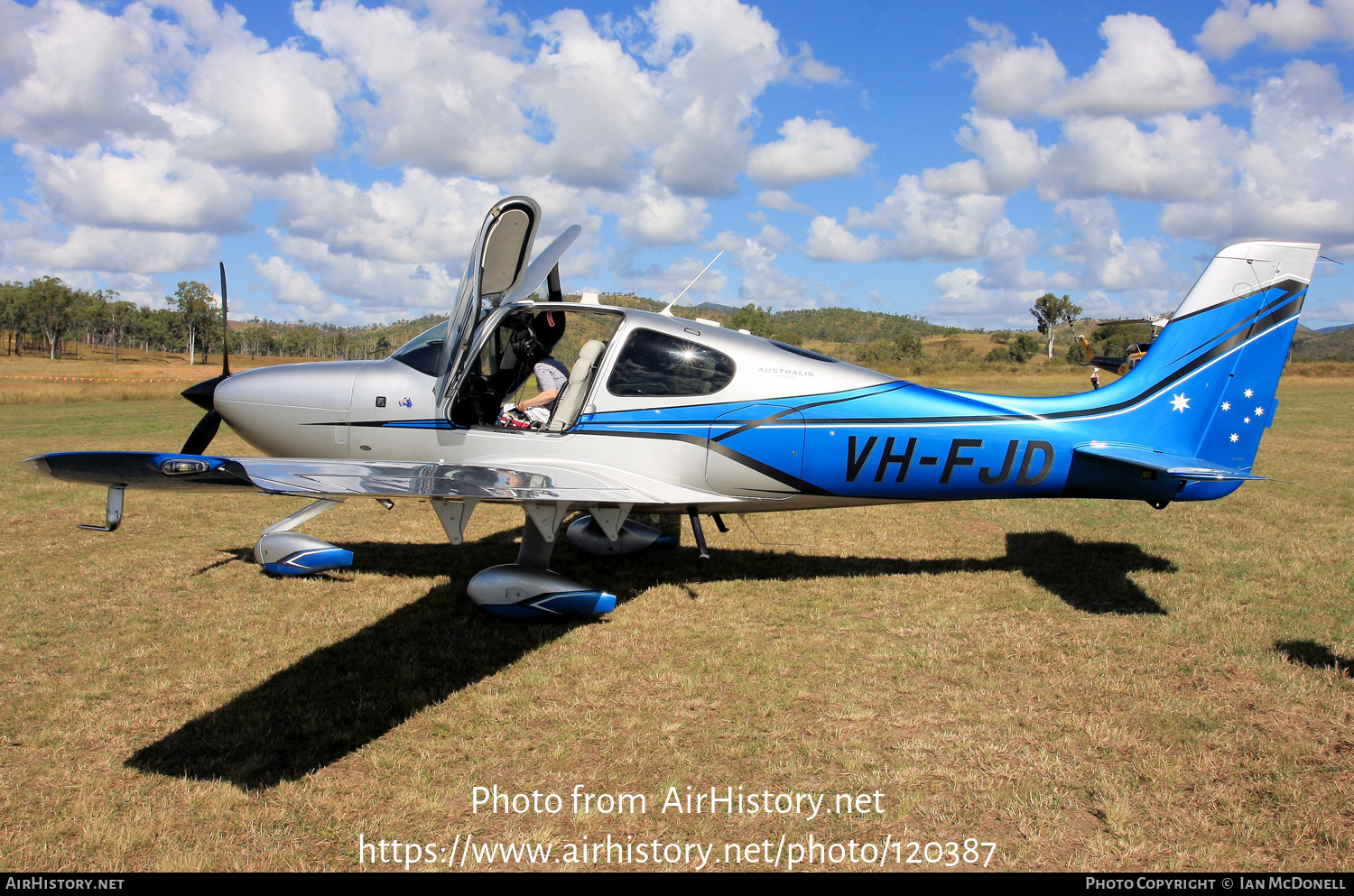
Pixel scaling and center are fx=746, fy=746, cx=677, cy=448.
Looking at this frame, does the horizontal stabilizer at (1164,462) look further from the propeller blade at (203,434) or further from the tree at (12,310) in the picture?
the tree at (12,310)

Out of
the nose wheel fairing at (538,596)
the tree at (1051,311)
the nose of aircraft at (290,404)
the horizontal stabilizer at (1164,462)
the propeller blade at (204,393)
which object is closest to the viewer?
the horizontal stabilizer at (1164,462)

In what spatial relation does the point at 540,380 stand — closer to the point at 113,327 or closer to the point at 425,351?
the point at 425,351

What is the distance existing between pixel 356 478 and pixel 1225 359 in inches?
248

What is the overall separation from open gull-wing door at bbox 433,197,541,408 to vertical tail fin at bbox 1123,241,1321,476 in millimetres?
4976

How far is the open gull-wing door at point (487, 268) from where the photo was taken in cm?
561

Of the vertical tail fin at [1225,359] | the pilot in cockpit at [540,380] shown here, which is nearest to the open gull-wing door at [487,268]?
the pilot in cockpit at [540,380]

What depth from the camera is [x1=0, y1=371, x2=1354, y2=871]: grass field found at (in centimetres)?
316

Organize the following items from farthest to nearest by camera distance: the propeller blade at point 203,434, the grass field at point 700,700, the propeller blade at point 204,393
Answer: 1. the propeller blade at point 204,393
2. the propeller blade at point 203,434
3. the grass field at point 700,700

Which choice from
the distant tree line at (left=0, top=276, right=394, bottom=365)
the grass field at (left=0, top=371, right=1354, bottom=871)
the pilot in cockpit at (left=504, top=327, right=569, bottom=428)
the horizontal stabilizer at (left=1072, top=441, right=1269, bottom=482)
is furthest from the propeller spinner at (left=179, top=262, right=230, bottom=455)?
the distant tree line at (left=0, top=276, right=394, bottom=365)

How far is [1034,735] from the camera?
3.87 metres

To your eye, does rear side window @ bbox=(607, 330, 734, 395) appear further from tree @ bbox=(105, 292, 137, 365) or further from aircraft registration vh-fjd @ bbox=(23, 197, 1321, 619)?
tree @ bbox=(105, 292, 137, 365)

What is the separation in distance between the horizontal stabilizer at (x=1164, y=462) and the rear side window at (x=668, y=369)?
2808 millimetres

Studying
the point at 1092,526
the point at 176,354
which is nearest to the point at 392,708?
the point at 1092,526

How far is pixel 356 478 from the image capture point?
14.0ft
